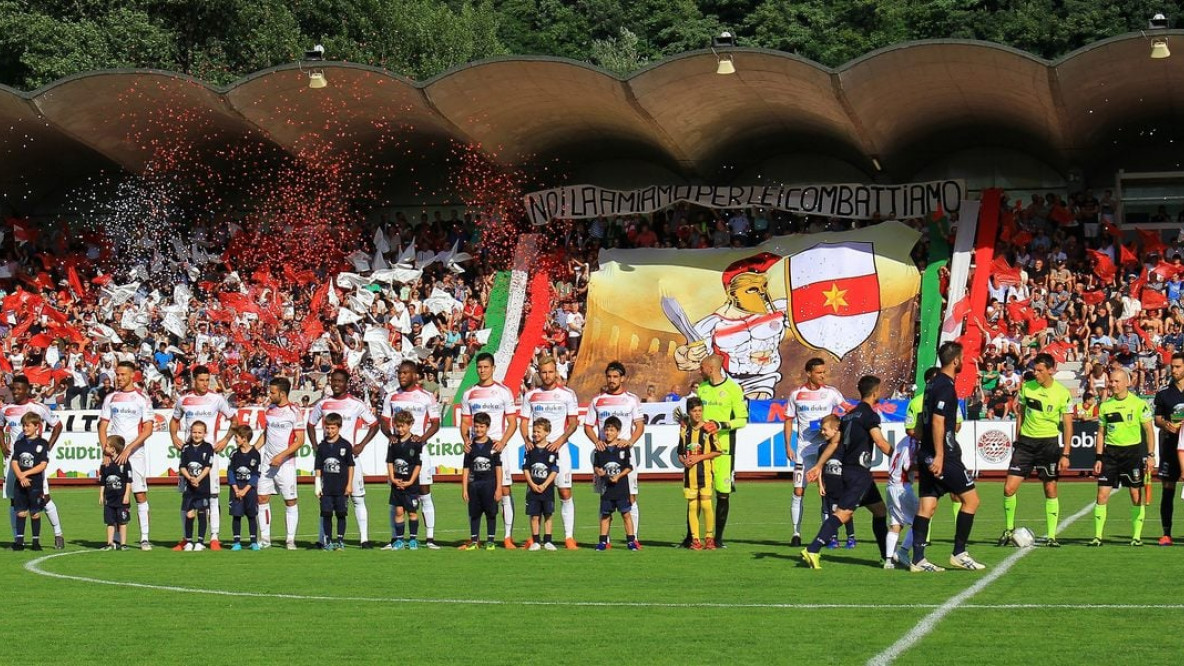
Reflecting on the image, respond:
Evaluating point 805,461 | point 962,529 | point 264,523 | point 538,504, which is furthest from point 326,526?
point 962,529

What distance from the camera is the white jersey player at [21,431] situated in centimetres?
1756

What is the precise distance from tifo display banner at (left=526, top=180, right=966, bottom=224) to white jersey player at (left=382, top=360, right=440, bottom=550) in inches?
772

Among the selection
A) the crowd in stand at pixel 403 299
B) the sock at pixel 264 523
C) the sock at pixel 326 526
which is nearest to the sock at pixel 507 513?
the sock at pixel 326 526

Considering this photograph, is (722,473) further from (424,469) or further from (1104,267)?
(1104,267)

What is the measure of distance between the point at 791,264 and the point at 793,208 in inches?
59.8

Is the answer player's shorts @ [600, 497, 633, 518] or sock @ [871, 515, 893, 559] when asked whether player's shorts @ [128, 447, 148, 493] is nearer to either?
player's shorts @ [600, 497, 633, 518]

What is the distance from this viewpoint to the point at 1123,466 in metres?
16.1

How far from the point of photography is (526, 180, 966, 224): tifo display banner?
117 feet

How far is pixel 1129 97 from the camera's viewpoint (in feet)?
107

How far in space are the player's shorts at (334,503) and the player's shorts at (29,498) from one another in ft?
10.5

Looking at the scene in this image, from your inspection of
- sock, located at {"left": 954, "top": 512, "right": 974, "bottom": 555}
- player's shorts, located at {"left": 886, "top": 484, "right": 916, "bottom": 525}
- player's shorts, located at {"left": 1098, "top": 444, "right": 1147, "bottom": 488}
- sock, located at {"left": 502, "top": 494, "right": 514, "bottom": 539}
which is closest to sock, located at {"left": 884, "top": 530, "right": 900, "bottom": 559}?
player's shorts, located at {"left": 886, "top": 484, "right": 916, "bottom": 525}

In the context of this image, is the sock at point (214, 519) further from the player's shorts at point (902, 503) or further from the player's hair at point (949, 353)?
the player's hair at point (949, 353)

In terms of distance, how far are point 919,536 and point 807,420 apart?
172 inches

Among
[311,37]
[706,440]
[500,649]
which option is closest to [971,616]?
[500,649]
